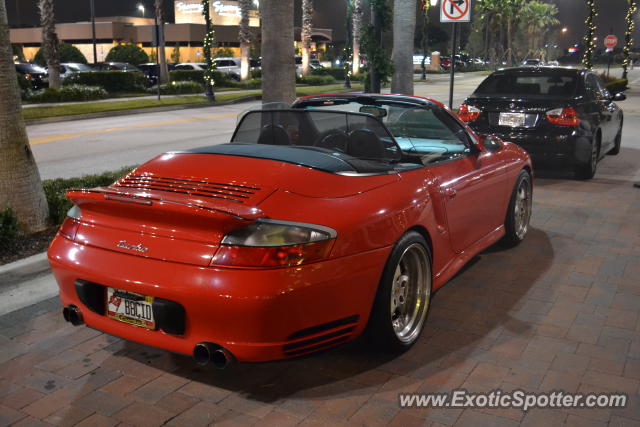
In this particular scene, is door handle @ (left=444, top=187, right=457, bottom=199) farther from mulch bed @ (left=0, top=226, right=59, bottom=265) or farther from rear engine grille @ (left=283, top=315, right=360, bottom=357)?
Answer: mulch bed @ (left=0, top=226, right=59, bottom=265)

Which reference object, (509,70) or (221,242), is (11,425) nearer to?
(221,242)

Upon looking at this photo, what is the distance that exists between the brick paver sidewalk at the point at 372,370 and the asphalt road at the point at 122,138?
757cm

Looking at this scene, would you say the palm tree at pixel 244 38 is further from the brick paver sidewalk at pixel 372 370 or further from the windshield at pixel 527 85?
the brick paver sidewalk at pixel 372 370

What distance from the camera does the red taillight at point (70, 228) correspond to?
383 centimetres

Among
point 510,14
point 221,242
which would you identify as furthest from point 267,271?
point 510,14

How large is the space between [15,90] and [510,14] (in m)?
80.9

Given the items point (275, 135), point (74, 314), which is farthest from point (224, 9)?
point (74, 314)

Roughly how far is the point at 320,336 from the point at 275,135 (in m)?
1.85

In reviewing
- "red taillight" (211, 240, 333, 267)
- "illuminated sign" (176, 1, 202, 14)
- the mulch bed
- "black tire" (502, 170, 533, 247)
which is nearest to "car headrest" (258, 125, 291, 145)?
"red taillight" (211, 240, 333, 267)

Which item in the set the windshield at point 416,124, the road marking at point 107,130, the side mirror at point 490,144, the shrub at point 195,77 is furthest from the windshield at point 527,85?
the shrub at point 195,77

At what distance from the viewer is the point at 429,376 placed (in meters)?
3.93

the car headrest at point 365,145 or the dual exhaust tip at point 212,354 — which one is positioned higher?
the car headrest at point 365,145

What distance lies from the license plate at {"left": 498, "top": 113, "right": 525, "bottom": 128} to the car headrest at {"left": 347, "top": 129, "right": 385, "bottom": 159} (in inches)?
221

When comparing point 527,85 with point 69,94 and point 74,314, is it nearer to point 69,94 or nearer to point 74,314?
point 74,314
